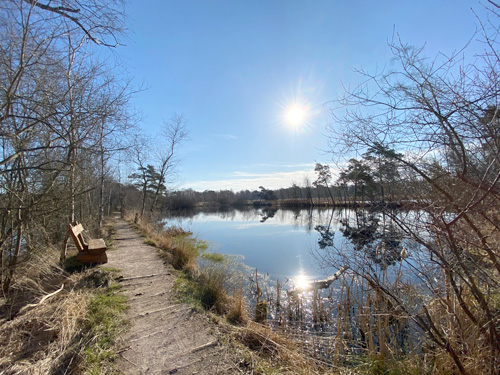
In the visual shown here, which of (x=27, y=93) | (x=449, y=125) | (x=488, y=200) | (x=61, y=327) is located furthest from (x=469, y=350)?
(x=27, y=93)

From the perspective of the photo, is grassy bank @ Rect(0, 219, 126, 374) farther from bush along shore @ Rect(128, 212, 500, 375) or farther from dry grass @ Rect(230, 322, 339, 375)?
dry grass @ Rect(230, 322, 339, 375)

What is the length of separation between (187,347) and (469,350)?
9.34ft

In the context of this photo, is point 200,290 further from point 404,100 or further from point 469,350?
point 404,100

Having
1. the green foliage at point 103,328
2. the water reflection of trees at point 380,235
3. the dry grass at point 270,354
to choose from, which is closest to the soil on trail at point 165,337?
the green foliage at point 103,328

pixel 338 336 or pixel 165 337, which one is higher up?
pixel 165 337

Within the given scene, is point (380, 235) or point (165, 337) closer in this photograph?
point (380, 235)

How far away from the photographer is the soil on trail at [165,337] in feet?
8.37

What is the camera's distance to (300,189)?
2472 inches

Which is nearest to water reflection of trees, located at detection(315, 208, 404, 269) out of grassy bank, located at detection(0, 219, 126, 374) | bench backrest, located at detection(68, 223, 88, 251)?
grassy bank, located at detection(0, 219, 126, 374)

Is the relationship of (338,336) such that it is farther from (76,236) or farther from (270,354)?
(76,236)

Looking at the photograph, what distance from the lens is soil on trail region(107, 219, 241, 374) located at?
8.37ft

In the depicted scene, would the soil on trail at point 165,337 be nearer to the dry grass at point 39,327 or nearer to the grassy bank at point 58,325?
the grassy bank at point 58,325

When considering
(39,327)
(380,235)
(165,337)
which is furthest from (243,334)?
(39,327)

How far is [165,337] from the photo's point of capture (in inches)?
121
